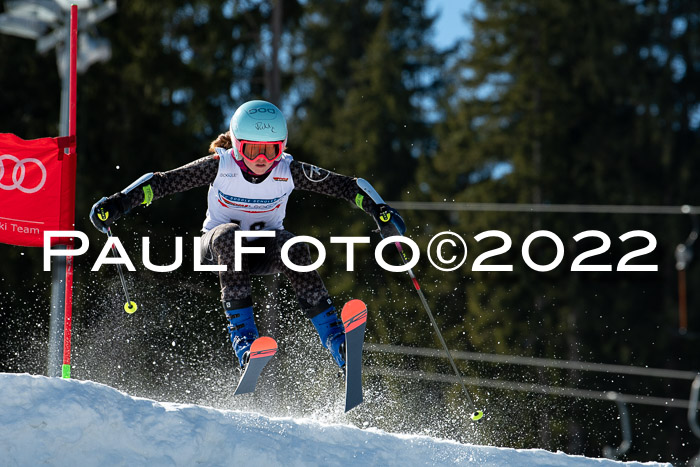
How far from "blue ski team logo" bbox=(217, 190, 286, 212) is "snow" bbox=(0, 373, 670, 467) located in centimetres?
112

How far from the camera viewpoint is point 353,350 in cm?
488

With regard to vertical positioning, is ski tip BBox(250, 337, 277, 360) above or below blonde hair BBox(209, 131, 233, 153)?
below

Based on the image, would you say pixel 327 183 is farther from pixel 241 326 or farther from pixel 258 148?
pixel 241 326

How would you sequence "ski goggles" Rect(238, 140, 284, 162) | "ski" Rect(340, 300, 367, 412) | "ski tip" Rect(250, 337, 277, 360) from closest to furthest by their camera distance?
1. "ski tip" Rect(250, 337, 277, 360)
2. "ski" Rect(340, 300, 367, 412)
3. "ski goggles" Rect(238, 140, 284, 162)

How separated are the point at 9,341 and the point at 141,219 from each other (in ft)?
11.1

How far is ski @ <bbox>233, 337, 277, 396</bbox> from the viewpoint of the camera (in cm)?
475

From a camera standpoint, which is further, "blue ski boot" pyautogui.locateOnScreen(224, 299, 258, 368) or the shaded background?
the shaded background

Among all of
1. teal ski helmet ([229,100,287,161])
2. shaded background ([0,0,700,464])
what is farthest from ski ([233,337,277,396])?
shaded background ([0,0,700,464])

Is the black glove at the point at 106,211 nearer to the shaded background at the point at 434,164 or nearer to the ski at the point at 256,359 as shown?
the ski at the point at 256,359

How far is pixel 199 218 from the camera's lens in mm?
16547

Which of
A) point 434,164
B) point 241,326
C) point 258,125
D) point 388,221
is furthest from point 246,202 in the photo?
point 434,164

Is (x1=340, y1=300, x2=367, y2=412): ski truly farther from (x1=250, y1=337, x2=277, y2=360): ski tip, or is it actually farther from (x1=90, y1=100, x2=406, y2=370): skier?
(x1=250, y1=337, x2=277, y2=360): ski tip

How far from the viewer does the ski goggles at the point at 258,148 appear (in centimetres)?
497

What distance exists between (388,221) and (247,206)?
804mm
